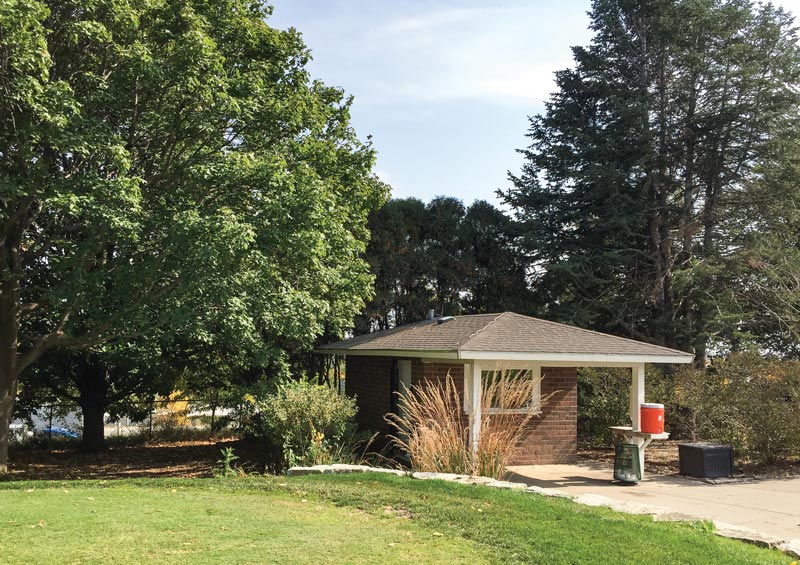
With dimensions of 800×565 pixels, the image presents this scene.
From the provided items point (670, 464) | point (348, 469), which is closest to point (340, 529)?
point (348, 469)

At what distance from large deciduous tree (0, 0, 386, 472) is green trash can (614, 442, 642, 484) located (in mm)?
5751

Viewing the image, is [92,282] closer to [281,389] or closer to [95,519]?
[281,389]

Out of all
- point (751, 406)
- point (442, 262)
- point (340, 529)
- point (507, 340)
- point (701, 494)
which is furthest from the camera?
point (442, 262)

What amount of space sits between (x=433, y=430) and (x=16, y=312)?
305 inches

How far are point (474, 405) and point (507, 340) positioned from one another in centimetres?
166

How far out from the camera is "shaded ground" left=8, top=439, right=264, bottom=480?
12901mm

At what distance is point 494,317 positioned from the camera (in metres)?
Answer: 13.6

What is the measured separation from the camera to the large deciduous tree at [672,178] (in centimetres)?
1927

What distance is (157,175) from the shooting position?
37.4 feet

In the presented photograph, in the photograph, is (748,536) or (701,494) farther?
(701,494)

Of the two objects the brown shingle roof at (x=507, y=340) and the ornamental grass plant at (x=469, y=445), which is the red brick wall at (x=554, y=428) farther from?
the ornamental grass plant at (x=469, y=445)

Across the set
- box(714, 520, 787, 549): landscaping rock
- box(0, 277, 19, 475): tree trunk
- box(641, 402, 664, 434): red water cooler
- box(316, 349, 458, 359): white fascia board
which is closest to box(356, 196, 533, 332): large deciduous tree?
box(316, 349, 458, 359): white fascia board

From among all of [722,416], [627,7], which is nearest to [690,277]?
[722,416]

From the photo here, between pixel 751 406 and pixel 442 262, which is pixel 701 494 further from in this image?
pixel 442 262
